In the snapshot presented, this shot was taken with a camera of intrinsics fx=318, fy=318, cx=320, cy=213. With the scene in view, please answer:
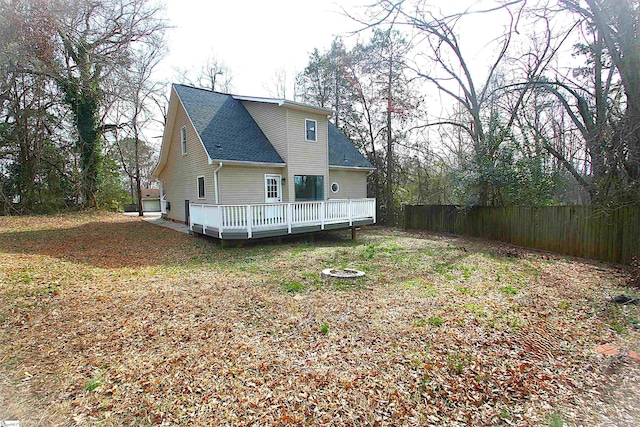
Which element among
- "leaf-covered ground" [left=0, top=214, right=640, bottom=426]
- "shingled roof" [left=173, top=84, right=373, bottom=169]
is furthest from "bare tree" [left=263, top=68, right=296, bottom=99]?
"leaf-covered ground" [left=0, top=214, right=640, bottom=426]

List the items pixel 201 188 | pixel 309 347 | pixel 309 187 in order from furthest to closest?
1. pixel 309 187
2. pixel 201 188
3. pixel 309 347

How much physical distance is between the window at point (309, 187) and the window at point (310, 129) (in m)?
1.64

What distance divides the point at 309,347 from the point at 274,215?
23.8 feet

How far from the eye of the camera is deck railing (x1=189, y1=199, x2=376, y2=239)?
10211 millimetres

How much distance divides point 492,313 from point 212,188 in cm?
1053

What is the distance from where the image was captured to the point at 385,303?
214 inches

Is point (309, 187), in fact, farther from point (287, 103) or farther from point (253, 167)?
point (287, 103)

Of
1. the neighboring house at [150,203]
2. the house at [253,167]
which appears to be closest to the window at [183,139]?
the house at [253,167]

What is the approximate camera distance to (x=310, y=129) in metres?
13.8

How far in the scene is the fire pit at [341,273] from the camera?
6906 mm

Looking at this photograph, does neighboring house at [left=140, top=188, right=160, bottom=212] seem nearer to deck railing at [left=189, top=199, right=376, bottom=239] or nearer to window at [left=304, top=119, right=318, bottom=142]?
deck railing at [left=189, top=199, right=376, bottom=239]

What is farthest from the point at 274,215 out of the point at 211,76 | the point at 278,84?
the point at 211,76

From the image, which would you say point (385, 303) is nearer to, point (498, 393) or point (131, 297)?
point (498, 393)

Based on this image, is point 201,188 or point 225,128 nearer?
point 225,128
